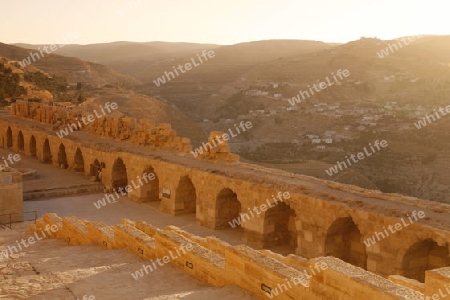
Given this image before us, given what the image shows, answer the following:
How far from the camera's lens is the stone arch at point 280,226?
15.3 m

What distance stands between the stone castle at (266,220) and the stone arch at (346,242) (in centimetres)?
3

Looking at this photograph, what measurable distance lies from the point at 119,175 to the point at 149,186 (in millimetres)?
2479

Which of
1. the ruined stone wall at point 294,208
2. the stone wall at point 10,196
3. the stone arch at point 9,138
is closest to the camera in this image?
the ruined stone wall at point 294,208

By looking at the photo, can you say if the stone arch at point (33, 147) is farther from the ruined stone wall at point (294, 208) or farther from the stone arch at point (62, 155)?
the ruined stone wall at point (294, 208)

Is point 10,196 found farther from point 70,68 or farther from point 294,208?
point 70,68

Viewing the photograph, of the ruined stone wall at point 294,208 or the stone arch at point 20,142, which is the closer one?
the ruined stone wall at point 294,208

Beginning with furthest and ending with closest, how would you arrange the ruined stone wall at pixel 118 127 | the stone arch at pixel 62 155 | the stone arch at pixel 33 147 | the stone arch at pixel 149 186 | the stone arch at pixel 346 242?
the stone arch at pixel 33 147, the stone arch at pixel 62 155, the ruined stone wall at pixel 118 127, the stone arch at pixel 149 186, the stone arch at pixel 346 242

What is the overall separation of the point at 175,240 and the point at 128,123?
18580 millimetres

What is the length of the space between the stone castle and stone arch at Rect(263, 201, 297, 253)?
0.03 meters

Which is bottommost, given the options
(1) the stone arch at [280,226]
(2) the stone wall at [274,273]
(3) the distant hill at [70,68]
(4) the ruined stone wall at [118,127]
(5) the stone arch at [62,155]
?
(1) the stone arch at [280,226]

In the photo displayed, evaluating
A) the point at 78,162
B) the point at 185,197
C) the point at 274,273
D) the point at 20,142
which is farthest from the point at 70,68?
the point at 274,273

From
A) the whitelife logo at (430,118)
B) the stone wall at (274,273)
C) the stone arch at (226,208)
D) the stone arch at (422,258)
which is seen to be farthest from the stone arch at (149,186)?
the whitelife logo at (430,118)

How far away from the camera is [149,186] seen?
21344mm

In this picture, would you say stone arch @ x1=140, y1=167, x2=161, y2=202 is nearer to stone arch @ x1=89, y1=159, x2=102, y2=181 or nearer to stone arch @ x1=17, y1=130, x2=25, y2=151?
stone arch @ x1=89, y1=159, x2=102, y2=181
